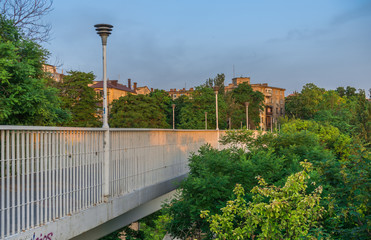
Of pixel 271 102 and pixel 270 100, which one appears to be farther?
pixel 271 102

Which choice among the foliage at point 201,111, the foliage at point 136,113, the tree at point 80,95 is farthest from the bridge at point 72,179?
the foliage at point 201,111

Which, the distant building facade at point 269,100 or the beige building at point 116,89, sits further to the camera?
the distant building facade at point 269,100

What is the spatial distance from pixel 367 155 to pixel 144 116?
2455 inches

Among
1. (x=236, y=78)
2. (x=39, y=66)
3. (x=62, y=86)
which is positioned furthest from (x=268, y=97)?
(x=39, y=66)

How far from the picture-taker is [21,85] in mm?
13492

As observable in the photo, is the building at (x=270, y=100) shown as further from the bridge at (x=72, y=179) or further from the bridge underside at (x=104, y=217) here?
the bridge at (x=72, y=179)

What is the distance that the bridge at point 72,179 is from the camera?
219 inches

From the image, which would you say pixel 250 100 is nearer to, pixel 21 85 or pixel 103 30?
pixel 21 85

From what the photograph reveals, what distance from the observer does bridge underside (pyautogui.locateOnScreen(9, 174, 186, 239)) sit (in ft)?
20.9

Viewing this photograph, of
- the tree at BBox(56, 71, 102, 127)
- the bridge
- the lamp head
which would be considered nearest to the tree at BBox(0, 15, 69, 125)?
the lamp head

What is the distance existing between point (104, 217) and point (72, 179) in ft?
5.02

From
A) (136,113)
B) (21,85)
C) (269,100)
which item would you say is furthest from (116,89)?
(21,85)

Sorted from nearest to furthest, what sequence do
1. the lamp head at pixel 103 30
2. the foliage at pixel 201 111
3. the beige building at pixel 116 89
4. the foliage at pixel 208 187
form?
the lamp head at pixel 103 30 → the foliage at pixel 208 187 → the foliage at pixel 201 111 → the beige building at pixel 116 89

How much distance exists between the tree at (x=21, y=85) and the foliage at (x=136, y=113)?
1952 inches
